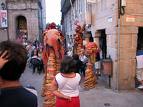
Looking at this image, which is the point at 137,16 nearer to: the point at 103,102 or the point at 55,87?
the point at 103,102

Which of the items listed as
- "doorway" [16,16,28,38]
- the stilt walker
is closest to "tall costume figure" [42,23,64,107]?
the stilt walker

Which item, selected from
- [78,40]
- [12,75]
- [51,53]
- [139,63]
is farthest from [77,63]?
[12,75]

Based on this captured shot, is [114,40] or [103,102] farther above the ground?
[114,40]

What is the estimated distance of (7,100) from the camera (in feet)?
7.65

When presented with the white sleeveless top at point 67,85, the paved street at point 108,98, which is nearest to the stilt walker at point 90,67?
the paved street at point 108,98

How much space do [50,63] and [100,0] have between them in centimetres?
477

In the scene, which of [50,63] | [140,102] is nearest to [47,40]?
[50,63]

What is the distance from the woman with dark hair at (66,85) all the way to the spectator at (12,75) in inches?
80.0

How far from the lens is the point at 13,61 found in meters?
2.23

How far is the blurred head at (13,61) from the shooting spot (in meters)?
2.22

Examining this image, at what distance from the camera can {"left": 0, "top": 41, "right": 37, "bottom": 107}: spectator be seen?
2225 mm

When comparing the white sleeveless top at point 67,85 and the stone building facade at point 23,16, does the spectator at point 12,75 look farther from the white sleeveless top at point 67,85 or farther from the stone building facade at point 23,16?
the stone building facade at point 23,16

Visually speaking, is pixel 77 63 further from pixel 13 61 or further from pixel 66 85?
pixel 13 61

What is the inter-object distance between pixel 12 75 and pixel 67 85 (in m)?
2.25
